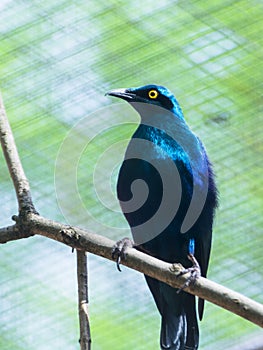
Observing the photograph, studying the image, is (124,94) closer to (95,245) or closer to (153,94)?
(153,94)

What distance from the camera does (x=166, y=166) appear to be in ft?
12.1

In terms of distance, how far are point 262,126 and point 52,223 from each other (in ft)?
4.98

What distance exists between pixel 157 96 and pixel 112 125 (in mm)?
256

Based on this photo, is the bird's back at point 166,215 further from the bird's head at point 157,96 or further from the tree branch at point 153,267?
the tree branch at point 153,267

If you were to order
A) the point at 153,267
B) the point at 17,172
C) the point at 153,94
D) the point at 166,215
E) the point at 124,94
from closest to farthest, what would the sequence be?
the point at 153,267
the point at 17,172
the point at 166,215
the point at 124,94
the point at 153,94

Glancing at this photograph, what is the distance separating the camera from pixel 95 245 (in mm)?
2793

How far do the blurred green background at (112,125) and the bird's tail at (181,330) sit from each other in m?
0.31

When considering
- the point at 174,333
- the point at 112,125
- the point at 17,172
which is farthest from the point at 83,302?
the point at 112,125

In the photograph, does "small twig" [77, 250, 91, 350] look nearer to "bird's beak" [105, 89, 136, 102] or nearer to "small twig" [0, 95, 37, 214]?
"small twig" [0, 95, 37, 214]

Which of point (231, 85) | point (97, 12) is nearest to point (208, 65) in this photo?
point (231, 85)

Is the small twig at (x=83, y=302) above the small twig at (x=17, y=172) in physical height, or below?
below

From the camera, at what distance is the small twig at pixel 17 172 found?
2.91 meters

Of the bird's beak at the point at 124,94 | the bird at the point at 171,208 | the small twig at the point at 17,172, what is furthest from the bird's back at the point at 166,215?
the small twig at the point at 17,172

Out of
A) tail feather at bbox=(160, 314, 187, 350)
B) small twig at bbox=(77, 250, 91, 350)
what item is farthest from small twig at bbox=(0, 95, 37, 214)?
tail feather at bbox=(160, 314, 187, 350)
